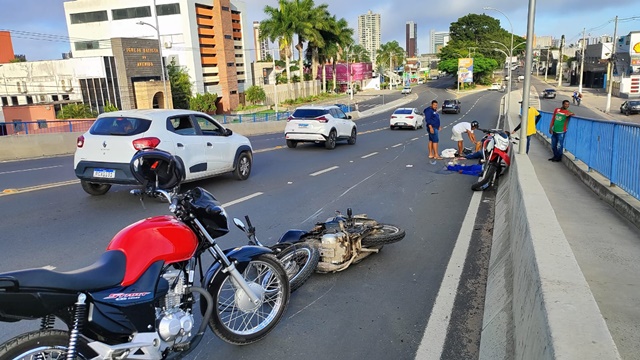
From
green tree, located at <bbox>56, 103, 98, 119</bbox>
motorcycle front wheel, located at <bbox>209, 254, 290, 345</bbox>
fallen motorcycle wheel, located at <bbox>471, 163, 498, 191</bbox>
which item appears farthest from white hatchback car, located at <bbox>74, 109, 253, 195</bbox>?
green tree, located at <bbox>56, 103, 98, 119</bbox>

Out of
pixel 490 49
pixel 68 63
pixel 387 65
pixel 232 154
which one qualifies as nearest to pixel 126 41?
pixel 68 63

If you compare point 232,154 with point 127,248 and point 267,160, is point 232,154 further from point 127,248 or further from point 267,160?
point 127,248

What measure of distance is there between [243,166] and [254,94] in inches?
2569

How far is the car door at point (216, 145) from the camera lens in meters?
10.1

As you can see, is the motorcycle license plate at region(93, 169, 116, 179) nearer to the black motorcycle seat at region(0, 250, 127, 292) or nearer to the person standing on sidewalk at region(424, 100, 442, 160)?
the black motorcycle seat at region(0, 250, 127, 292)

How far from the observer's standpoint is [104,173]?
8359 millimetres

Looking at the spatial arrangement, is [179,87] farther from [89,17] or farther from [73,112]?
[89,17]

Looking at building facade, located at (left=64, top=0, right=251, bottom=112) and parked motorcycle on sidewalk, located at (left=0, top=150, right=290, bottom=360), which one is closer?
parked motorcycle on sidewalk, located at (left=0, top=150, right=290, bottom=360)

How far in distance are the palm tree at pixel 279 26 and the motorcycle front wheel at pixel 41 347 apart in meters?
69.4

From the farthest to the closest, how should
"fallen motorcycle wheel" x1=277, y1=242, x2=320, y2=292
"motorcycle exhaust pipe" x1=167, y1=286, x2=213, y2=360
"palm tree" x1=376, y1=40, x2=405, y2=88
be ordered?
"palm tree" x1=376, y1=40, x2=405, y2=88 < "fallen motorcycle wheel" x1=277, y1=242, x2=320, y2=292 < "motorcycle exhaust pipe" x1=167, y1=286, x2=213, y2=360

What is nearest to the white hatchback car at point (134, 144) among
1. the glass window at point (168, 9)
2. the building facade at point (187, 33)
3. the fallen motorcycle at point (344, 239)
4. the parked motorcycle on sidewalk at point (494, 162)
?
the fallen motorcycle at point (344, 239)

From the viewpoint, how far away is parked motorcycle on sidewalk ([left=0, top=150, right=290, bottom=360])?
2.47 metres

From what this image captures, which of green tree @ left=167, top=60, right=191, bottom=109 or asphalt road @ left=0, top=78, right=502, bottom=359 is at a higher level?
green tree @ left=167, top=60, right=191, bottom=109

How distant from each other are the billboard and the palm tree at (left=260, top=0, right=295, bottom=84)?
3825cm
